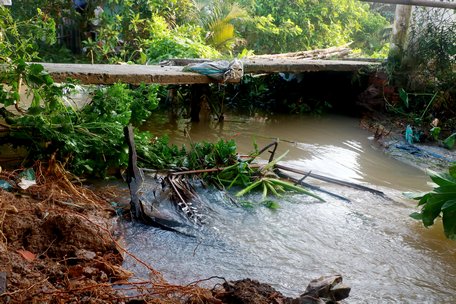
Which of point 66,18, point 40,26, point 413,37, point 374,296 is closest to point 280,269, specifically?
point 374,296

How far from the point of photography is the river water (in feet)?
10.5

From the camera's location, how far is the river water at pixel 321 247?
3.21 meters

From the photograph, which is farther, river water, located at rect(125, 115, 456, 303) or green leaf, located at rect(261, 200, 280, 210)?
green leaf, located at rect(261, 200, 280, 210)

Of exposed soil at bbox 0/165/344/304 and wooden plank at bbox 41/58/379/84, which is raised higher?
wooden plank at bbox 41/58/379/84

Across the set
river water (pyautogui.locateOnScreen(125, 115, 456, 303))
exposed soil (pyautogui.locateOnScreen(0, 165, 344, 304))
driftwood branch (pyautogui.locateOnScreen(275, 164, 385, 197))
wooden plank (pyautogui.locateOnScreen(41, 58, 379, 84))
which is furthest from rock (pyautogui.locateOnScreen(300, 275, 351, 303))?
wooden plank (pyautogui.locateOnScreen(41, 58, 379, 84))

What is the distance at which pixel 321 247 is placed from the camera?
12.4ft

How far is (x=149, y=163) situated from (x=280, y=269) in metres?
1.97

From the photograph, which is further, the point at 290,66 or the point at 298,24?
the point at 298,24

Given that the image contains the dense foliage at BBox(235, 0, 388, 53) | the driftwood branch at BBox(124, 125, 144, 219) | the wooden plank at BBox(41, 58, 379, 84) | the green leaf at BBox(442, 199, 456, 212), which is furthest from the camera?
the dense foliage at BBox(235, 0, 388, 53)

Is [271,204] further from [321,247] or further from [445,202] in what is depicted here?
[445,202]

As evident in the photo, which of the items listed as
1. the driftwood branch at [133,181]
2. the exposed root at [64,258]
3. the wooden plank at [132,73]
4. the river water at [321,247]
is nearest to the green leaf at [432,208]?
the river water at [321,247]

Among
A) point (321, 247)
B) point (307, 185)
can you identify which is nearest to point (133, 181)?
point (321, 247)

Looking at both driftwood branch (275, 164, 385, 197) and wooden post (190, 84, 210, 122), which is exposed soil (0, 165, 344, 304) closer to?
driftwood branch (275, 164, 385, 197)

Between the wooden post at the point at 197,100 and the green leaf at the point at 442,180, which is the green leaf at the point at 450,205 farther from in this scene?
the wooden post at the point at 197,100
